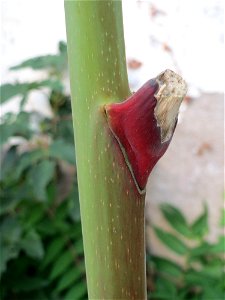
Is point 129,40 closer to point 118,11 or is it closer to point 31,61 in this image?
point 31,61

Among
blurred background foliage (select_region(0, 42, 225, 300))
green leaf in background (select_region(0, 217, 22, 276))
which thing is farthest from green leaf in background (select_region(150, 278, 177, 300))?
green leaf in background (select_region(0, 217, 22, 276))

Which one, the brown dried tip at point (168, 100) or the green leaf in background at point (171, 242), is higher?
the brown dried tip at point (168, 100)

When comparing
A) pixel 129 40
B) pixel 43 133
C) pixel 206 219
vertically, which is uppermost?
pixel 129 40

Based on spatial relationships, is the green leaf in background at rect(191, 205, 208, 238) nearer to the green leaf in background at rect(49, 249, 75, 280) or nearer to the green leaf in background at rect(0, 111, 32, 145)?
the green leaf in background at rect(49, 249, 75, 280)

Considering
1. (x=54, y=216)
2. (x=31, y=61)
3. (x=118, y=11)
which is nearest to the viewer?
(x=118, y=11)

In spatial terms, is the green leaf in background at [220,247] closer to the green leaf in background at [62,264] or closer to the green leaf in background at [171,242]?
the green leaf in background at [171,242]

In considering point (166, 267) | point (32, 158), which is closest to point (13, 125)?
point (32, 158)

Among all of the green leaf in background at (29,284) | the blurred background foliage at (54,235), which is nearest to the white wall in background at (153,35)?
the blurred background foliage at (54,235)

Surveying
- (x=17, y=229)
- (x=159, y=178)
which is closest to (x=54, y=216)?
(x=17, y=229)
